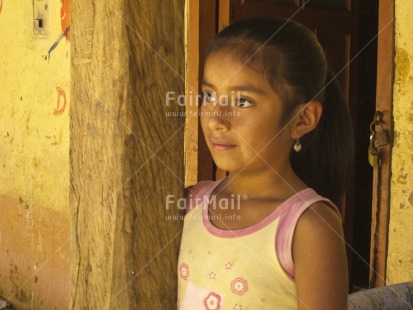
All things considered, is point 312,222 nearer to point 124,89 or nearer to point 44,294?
point 124,89

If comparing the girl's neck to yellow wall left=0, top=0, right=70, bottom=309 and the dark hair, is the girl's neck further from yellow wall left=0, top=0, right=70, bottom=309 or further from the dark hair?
yellow wall left=0, top=0, right=70, bottom=309

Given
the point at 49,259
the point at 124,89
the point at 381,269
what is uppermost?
the point at 124,89

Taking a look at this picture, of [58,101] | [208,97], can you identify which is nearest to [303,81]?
[208,97]

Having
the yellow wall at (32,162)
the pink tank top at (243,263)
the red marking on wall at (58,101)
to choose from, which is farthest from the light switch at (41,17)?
the pink tank top at (243,263)

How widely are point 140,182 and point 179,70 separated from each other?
210mm

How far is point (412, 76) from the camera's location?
254 centimetres

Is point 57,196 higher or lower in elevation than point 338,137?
lower

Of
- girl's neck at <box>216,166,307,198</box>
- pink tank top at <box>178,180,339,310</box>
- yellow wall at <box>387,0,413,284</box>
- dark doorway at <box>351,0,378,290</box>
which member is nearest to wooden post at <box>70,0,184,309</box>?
pink tank top at <box>178,180,339,310</box>

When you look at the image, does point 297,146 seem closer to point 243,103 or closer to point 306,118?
point 306,118

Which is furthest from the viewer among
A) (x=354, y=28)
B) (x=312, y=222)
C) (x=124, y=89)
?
(x=354, y=28)

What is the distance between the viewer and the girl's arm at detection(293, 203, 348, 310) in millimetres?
1183

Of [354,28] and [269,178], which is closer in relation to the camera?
[269,178]

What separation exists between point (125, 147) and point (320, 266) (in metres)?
0.44

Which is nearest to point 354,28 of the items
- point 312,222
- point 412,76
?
point 412,76
